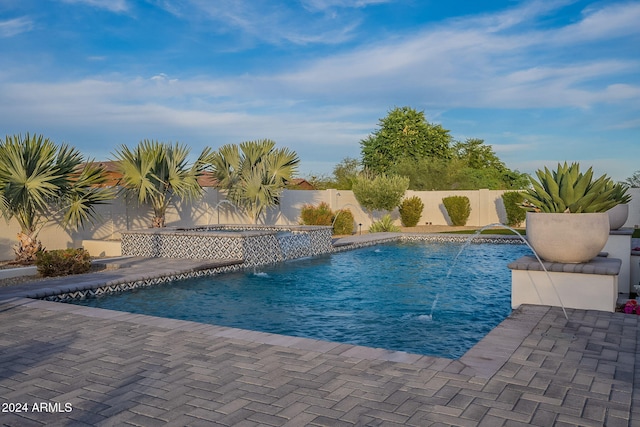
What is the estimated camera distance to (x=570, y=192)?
20.2 ft

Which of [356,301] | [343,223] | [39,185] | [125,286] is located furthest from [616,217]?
[343,223]

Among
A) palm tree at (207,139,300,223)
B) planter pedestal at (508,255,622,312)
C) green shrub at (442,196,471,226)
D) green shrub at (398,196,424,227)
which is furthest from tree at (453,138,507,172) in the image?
planter pedestal at (508,255,622,312)

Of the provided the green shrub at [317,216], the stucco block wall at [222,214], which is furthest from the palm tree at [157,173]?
the green shrub at [317,216]

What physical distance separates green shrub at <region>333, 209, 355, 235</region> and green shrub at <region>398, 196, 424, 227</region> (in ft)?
13.0

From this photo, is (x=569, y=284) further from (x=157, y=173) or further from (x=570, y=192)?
(x=157, y=173)

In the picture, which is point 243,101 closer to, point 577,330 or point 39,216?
point 39,216

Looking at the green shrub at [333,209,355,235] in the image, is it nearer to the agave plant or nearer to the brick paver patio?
the agave plant

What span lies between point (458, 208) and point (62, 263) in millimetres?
18133

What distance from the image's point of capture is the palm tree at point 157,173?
14.4 m

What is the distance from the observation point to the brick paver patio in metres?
3.19

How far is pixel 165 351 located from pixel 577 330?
155 inches

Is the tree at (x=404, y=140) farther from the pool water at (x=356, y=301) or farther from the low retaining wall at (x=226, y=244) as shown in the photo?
the pool water at (x=356, y=301)

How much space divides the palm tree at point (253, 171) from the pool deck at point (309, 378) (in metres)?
12.1

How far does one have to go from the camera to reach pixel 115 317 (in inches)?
238
